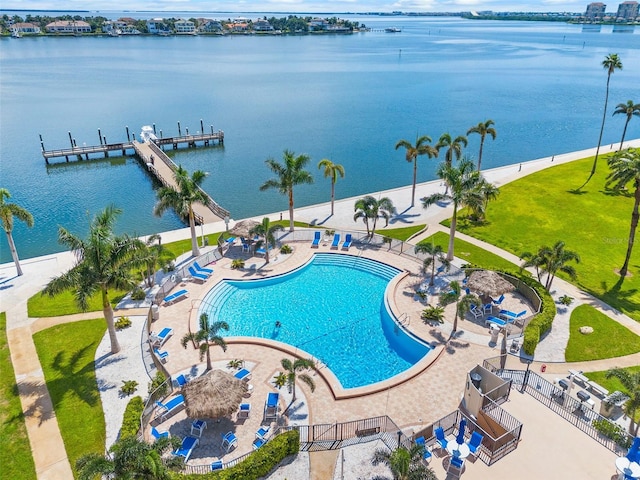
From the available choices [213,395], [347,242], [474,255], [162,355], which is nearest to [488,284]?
[474,255]

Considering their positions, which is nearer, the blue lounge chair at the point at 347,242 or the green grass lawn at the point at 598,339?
the green grass lawn at the point at 598,339

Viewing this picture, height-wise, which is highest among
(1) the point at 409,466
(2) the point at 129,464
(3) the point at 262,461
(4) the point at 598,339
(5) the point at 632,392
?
(2) the point at 129,464

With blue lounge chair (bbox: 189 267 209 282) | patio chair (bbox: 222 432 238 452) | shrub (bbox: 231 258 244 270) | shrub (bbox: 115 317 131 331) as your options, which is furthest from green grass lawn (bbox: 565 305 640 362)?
shrub (bbox: 115 317 131 331)

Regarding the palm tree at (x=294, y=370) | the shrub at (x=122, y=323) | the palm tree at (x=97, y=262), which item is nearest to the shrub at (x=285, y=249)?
the shrub at (x=122, y=323)

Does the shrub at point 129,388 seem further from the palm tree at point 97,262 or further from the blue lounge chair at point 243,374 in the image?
the blue lounge chair at point 243,374

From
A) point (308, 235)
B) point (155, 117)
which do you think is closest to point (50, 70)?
point (155, 117)

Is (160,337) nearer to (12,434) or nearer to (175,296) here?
(175,296)

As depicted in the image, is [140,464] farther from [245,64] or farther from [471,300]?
[245,64]
